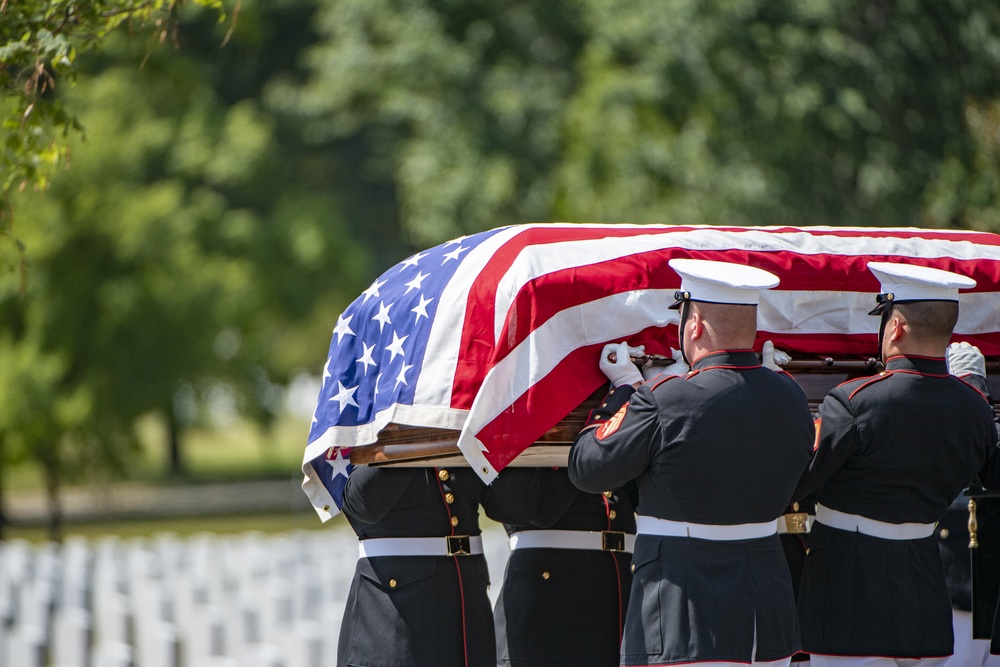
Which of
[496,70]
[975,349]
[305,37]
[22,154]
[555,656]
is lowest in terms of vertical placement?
[555,656]

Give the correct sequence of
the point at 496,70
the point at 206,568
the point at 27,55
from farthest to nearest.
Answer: the point at 496,70
the point at 206,568
the point at 27,55

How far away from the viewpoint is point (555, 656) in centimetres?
393

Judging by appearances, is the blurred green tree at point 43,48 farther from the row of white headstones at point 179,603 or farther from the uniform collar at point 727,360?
the uniform collar at point 727,360

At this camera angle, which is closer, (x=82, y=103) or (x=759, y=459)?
(x=759, y=459)

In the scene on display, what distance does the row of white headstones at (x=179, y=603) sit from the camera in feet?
15.6

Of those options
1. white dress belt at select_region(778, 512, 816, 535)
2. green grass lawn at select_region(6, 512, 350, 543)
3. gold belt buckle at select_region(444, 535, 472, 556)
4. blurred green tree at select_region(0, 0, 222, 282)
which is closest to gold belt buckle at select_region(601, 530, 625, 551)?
gold belt buckle at select_region(444, 535, 472, 556)

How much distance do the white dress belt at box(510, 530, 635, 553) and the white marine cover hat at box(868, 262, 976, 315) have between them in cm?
116

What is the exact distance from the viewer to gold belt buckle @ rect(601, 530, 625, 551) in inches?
158

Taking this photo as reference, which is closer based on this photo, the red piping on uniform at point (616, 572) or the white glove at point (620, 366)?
the white glove at point (620, 366)

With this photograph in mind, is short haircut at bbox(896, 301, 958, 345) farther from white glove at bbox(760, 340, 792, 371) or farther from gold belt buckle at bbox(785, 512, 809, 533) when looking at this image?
gold belt buckle at bbox(785, 512, 809, 533)

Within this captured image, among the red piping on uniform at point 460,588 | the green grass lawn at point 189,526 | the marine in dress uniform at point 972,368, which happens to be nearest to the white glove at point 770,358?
the marine in dress uniform at point 972,368

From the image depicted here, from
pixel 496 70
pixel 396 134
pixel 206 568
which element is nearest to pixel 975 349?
pixel 206 568

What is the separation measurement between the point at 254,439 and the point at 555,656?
29599 mm

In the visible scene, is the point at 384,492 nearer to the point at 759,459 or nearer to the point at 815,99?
the point at 759,459
